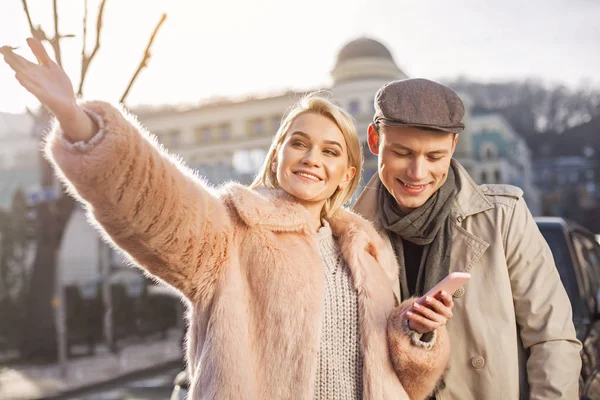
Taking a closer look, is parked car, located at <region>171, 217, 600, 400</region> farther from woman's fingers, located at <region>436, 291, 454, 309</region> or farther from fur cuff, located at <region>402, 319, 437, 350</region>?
woman's fingers, located at <region>436, 291, 454, 309</region>

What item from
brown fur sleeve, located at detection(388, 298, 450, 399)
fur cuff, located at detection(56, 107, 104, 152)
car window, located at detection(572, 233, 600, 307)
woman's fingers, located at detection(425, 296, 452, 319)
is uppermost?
fur cuff, located at detection(56, 107, 104, 152)

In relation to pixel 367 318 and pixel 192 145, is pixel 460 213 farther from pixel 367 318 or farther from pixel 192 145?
pixel 192 145

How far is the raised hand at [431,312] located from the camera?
2.46 meters

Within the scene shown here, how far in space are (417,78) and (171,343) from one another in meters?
18.5

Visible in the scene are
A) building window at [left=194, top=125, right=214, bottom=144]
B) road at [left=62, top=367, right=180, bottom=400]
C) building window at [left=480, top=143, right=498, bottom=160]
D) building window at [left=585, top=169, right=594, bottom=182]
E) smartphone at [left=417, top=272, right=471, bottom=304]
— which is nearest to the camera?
smartphone at [left=417, top=272, right=471, bottom=304]

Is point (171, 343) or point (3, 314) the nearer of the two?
point (3, 314)

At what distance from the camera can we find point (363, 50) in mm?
42000

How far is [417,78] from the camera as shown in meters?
3.07

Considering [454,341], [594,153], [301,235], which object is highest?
[301,235]

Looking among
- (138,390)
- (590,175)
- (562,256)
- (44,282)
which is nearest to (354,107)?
(44,282)

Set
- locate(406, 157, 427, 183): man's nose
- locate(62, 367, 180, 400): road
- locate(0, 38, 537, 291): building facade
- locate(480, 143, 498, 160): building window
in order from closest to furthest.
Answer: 1. locate(406, 157, 427, 183): man's nose
2. locate(62, 367, 180, 400): road
3. locate(0, 38, 537, 291): building facade
4. locate(480, 143, 498, 160): building window

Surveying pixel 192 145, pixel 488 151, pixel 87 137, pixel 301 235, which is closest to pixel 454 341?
pixel 301 235

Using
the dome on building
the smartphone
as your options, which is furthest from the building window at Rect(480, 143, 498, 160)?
the smartphone

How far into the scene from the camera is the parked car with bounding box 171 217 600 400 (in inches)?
169
